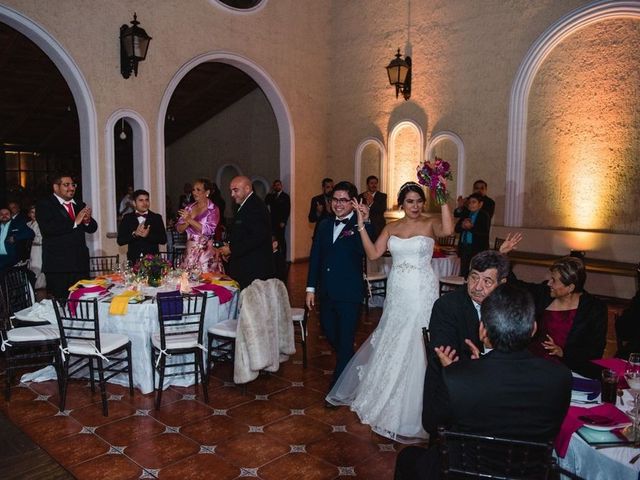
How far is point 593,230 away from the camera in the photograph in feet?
28.4

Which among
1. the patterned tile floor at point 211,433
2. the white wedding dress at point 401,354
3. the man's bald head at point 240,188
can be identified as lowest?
the patterned tile floor at point 211,433

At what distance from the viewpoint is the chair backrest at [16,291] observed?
200 inches

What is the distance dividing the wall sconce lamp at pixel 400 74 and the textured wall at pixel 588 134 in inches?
93.3

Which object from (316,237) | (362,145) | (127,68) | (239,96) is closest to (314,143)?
(362,145)

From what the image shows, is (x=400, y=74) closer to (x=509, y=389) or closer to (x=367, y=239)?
(x=367, y=239)

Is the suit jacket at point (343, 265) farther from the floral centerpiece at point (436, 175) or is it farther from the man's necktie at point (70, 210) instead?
the man's necktie at point (70, 210)

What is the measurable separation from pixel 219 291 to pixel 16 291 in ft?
6.30

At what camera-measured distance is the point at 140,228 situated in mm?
5852

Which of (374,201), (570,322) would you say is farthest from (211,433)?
(374,201)

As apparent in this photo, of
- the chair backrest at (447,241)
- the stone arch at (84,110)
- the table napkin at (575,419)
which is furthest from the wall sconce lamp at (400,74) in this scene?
the table napkin at (575,419)

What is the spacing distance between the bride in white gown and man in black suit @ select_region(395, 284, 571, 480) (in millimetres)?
1943

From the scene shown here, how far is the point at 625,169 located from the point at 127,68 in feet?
24.9

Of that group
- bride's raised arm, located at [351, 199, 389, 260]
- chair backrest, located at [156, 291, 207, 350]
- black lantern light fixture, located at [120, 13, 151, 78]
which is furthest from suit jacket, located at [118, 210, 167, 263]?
black lantern light fixture, located at [120, 13, 151, 78]

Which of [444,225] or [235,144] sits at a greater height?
[235,144]
